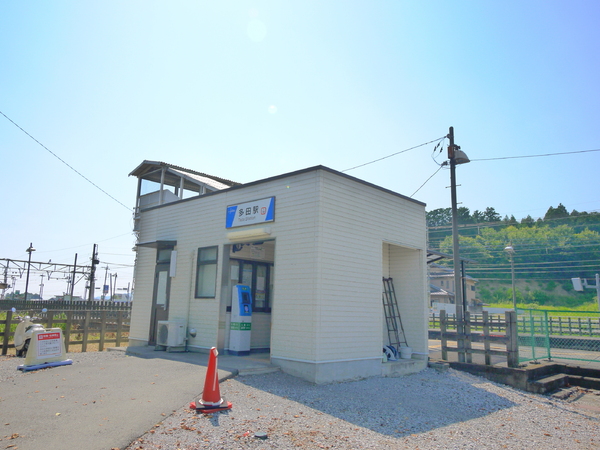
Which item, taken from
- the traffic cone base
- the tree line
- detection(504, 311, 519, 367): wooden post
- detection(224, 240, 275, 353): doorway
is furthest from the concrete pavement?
the tree line

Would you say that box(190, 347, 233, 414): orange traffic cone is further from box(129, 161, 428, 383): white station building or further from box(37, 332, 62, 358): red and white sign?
box(37, 332, 62, 358): red and white sign

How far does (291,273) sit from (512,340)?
19.5ft

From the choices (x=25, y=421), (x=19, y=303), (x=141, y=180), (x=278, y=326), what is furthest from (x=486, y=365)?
(x=19, y=303)

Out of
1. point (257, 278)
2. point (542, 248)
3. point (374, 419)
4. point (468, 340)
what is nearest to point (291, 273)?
point (257, 278)

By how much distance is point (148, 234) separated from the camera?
12969 mm

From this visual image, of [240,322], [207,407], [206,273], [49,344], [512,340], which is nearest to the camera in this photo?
[207,407]

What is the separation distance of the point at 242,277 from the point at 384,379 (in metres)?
4.23

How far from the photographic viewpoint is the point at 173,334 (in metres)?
10.6

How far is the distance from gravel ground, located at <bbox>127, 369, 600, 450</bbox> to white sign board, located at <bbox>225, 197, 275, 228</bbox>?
3430 mm

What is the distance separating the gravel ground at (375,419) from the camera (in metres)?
4.95

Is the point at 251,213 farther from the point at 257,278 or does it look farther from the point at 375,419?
the point at 375,419

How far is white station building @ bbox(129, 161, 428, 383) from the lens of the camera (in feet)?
28.1

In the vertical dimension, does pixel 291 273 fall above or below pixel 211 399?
above

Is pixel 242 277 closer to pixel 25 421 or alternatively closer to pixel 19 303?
pixel 25 421
